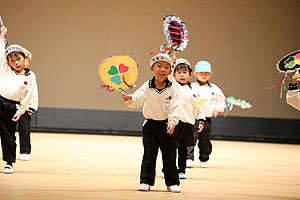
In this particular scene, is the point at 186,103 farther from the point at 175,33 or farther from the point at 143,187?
the point at 143,187

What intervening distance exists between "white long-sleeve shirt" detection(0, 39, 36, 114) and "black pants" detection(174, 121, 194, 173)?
137 cm

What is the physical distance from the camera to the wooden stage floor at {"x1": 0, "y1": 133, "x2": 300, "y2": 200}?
3.90 meters

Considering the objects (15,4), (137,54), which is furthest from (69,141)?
(15,4)

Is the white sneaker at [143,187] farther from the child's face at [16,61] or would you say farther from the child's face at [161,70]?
the child's face at [16,61]

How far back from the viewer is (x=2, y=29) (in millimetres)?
4934

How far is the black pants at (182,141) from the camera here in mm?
4996

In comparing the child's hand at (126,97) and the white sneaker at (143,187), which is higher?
the child's hand at (126,97)

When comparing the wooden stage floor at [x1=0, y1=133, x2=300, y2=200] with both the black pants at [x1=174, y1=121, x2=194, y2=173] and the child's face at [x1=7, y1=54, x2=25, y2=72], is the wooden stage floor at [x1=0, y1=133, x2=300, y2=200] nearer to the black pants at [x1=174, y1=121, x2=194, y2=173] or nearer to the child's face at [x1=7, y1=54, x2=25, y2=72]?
the black pants at [x1=174, y1=121, x2=194, y2=173]

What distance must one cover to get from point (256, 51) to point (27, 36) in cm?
419

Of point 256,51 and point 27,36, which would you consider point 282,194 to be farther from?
point 27,36

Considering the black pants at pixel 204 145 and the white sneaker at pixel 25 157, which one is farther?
the black pants at pixel 204 145

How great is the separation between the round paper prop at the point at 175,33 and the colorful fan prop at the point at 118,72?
86 cm

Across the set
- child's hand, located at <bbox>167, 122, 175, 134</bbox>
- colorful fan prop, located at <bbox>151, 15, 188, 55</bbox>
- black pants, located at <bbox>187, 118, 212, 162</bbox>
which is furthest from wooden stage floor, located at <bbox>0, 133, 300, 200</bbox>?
Result: colorful fan prop, located at <bbox>151, 15, 188, 55</bbox>

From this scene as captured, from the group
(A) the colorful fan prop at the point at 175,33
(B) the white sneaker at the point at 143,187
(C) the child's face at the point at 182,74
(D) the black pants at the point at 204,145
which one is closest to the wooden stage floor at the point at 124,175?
(B) the white sneaker at the point at 143,187
